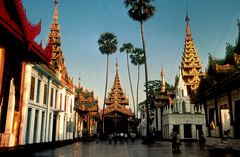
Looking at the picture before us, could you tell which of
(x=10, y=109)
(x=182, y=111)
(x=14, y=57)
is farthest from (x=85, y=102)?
(x=14, y=57)

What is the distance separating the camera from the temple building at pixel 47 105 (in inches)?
741

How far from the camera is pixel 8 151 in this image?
12633mm

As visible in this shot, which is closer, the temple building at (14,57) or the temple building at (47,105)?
the temple building at (14,57)

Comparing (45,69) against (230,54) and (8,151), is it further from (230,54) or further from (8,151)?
(230,54)

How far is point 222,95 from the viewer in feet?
73.8

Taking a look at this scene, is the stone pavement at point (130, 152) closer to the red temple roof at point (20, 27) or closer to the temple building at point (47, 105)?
the temple building at point (47, 105)

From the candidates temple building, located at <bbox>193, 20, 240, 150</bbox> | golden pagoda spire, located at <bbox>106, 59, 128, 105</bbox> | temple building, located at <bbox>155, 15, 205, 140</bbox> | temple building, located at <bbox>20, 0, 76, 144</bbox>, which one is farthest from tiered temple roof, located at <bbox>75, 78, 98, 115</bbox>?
temple building, located at <bbox>193, 20, 240, 150</bbox>

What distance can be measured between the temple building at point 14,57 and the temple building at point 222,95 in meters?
12.4

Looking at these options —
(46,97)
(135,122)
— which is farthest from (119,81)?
(46,97)

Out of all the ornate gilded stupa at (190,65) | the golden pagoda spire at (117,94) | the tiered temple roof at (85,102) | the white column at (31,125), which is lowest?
the white column at (31,125)

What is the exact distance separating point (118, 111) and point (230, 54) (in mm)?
33178

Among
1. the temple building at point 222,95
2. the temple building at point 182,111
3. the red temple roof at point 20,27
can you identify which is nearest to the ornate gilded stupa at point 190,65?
the temple building at point 182,111

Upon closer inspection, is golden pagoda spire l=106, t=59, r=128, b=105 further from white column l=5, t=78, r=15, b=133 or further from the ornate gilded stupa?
white column l=5, t=78, r=15, b=133

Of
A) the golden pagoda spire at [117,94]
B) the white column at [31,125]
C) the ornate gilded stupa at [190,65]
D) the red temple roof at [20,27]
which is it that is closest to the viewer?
the red temple roof at [20,27]
